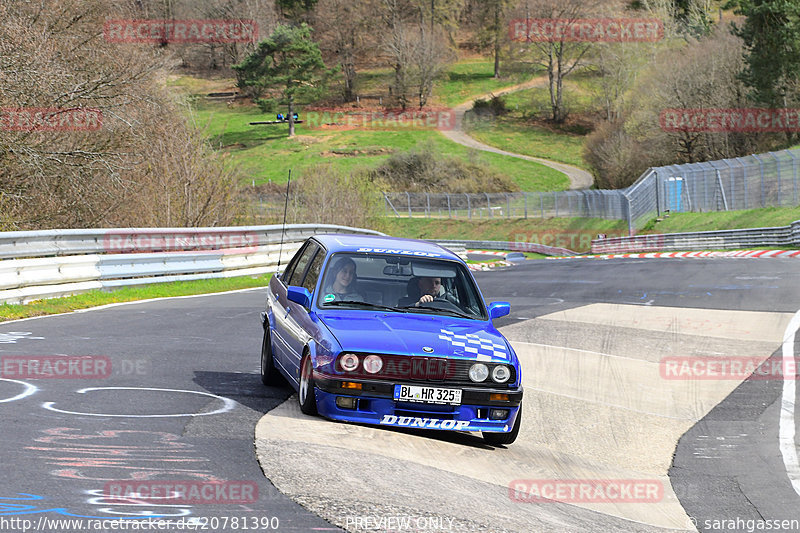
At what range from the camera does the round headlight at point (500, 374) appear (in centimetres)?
787

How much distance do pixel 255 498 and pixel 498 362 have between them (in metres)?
2.82

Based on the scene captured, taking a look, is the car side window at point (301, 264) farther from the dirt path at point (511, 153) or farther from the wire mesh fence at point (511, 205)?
the dirt path at point (511, 153)

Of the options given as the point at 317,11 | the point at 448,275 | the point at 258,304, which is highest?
the point at 317,11

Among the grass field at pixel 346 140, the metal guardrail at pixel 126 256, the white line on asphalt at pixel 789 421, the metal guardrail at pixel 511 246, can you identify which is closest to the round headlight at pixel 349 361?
the white line on asphalt at pixel 789 421

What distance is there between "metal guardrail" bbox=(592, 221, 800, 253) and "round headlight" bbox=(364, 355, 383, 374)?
106 feet

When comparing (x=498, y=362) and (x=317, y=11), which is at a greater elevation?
(x=317, y=11)

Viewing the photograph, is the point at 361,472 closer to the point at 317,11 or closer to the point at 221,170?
the point at 221,170

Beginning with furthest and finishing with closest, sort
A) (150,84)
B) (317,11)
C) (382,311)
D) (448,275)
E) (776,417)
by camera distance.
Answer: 1. (317,11)
2. (150,84)
3. (776,417)
4. (448,275)
5. (382,311)

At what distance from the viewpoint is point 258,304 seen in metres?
18.1

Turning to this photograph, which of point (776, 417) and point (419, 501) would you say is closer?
point (419, 501)

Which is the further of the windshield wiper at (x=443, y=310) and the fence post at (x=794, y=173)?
the fence post at (x=794, y=173)

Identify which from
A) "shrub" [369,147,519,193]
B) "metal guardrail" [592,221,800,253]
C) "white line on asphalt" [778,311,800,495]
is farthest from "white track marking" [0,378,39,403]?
"shrub" [369,147,519,193]

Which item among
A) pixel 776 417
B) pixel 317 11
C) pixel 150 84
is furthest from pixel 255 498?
pixel 317 11

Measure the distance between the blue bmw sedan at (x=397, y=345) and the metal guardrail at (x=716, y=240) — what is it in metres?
31.0
